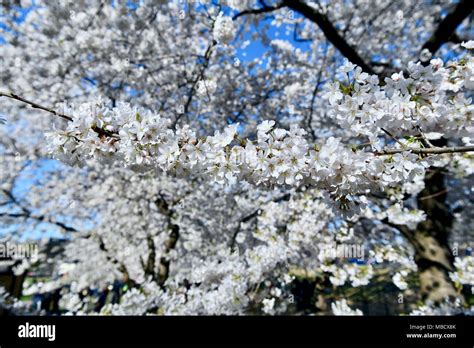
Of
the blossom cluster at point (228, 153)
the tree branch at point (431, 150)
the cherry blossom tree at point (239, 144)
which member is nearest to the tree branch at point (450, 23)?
the cherry blossom tree at point (239, 144)

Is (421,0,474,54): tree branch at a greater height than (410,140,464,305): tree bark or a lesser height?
greater

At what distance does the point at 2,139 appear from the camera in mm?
7410

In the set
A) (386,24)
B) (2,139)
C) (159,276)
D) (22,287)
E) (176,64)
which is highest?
(386,24)

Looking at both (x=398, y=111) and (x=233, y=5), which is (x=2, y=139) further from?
(x=398, y=111)

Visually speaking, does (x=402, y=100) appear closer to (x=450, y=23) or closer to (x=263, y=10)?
(x=263, y=10)

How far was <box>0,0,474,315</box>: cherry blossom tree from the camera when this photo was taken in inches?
50.4

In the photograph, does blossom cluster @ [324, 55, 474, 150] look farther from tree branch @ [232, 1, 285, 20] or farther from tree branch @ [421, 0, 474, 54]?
tree branch @ [421, 0, 474, 54]

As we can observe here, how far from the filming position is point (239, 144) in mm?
1334

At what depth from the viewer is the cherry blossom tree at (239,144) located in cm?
128

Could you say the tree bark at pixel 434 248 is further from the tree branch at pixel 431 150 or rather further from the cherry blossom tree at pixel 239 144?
the tree branch at pixel 431 150

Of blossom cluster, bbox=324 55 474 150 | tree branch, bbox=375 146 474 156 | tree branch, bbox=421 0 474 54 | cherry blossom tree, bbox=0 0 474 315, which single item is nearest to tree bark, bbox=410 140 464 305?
cherry blossom tree, bbox=0 0 474 315

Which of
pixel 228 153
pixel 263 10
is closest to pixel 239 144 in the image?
pixel 228 153
